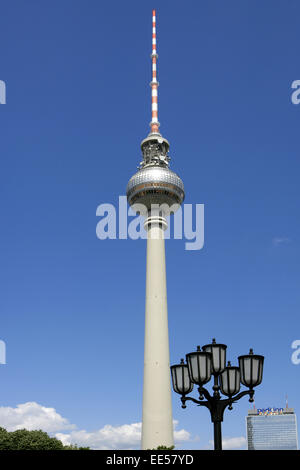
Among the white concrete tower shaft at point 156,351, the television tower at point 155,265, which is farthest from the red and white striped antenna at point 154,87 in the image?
the white concrete tower shaft at point 156,351

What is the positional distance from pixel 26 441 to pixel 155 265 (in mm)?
32580

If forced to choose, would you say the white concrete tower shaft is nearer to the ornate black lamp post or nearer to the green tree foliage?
the green tree foliage

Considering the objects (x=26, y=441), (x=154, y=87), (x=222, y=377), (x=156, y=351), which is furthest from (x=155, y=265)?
(x=222, y=377)

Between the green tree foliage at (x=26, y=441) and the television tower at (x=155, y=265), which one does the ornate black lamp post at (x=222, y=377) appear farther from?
the green tree foliage at (x=26, y=441)

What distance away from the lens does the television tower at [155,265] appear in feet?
269

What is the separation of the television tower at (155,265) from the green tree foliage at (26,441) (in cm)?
A: 1261

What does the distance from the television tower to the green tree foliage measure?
12612 millimetres

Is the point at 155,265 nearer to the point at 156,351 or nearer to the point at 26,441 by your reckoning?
the point at 156,351

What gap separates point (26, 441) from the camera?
8031 cm

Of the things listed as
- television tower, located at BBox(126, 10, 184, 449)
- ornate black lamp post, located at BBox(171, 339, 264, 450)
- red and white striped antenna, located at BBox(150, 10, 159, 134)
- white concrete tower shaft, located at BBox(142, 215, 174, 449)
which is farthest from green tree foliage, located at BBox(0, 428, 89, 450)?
ornate black lamp post, located at BBox(171, 339, 264, 450)

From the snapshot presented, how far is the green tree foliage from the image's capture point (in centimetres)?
8019

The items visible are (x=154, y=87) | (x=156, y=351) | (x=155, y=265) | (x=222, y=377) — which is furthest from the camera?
(x=154, y=87)
